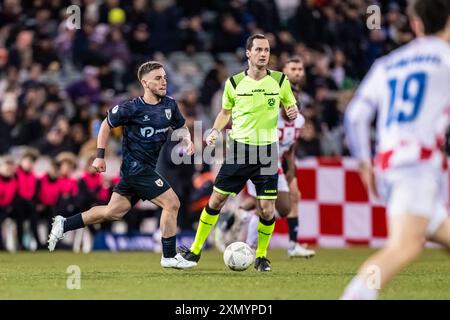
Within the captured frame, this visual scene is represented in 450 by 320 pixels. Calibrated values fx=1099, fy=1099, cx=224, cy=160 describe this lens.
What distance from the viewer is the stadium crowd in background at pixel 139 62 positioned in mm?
16953

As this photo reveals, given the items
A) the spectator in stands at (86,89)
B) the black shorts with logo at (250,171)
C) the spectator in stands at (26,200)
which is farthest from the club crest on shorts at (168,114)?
the spectator in stands at (86,89)

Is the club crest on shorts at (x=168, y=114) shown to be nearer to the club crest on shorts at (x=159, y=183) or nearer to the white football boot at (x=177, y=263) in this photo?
the club crest on shorts at (x=159, y=183)

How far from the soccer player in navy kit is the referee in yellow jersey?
37 cm

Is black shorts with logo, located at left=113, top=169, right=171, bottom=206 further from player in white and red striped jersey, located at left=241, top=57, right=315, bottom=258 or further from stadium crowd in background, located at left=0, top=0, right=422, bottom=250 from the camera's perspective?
stadium crowd in background, located at left=0, top=0, right=422, bottom=250

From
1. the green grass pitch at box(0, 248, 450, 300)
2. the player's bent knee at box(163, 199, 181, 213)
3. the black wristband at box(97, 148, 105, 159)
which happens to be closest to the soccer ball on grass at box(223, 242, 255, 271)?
the green grass pitch at box(0, 248, 450, 300)

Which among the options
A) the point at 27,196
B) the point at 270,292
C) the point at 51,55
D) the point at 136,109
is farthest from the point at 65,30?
the point at 270,292

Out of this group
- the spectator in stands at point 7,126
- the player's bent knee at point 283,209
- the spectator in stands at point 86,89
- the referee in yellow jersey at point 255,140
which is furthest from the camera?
the spectator in stands at point 86,89

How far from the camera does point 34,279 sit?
9.87 metres

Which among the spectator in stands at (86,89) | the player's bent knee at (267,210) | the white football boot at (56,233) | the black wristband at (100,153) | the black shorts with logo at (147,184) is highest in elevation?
the spectator in stands at (86,89)

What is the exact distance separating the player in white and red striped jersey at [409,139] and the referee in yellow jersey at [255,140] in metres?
4.26

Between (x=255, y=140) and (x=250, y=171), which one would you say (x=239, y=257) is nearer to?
(x=250, y=171)

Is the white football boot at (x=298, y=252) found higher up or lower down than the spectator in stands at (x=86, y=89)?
lower down

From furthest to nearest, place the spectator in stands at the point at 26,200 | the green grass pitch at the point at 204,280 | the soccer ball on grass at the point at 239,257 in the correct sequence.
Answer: the spectator in stands at the point at 26,200, the soccer ball on grass at the point at 239,257, the green grass pitch at the point at 204,280

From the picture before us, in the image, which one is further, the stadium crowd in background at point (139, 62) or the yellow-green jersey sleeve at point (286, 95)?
the stadium crowd in background at point (139, 62)
